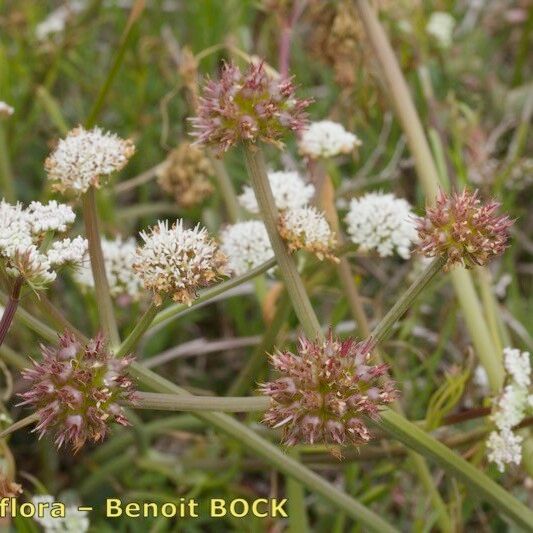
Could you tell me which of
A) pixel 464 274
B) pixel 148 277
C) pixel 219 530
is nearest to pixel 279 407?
pixel 148 277

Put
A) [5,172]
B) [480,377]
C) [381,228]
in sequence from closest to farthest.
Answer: [381,228] < [480,377] < [5,172]

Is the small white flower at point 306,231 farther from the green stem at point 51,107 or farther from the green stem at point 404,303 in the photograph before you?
the green stem at point 51,107

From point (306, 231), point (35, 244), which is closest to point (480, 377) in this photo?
point (306, 231)

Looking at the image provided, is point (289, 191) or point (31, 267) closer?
point (31, 267)

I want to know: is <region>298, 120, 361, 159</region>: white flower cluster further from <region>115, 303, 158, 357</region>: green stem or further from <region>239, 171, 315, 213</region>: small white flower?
<region>115, 303, 158, 357</region>: green stem

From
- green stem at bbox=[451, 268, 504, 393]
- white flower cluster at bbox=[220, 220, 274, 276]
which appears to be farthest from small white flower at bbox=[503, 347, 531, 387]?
white flower cluster at bbox=[220, 220, 274, 276]

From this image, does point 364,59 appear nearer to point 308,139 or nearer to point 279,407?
point 308,139

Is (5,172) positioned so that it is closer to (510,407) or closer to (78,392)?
(78,392)

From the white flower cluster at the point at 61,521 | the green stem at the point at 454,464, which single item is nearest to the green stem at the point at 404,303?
the green stem at the point at 454,464
